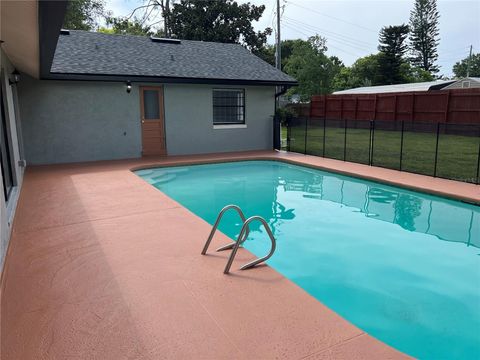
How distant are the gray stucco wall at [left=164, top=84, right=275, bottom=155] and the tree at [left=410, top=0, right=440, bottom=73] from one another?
41.2m

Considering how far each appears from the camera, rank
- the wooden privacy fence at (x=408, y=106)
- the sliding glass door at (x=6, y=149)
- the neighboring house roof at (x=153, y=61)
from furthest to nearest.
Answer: the wooden privacy fence at (x=408, y=106) < the neighboring house roof at (x=153, y=61) < the sliding glass door at (x=6, y=149)

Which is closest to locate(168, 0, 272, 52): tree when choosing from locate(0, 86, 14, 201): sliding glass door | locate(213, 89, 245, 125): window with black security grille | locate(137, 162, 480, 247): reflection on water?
locate(213, 89, 245, 125): window with black security grille

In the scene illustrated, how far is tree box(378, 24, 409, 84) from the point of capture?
37.5 m

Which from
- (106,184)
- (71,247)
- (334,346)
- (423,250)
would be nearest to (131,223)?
(71,247)

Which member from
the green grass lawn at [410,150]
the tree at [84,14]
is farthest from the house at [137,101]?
the tree at [84,14]

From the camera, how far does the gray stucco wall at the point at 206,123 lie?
11.9 meters

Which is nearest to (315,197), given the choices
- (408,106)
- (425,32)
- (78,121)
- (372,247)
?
(372,247)

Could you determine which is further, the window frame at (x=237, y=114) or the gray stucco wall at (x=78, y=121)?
the window frame at (x=237, y=114)

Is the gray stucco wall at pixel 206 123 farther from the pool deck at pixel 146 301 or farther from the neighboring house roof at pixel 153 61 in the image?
the pool deck at pixel 146 301

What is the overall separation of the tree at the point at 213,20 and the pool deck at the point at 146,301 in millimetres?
23994

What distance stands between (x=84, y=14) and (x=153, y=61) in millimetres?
17282

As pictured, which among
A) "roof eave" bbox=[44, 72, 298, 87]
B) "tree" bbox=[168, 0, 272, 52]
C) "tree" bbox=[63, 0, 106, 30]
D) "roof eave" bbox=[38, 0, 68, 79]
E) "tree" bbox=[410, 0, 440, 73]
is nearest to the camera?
"roof eave" bbox=[38, 0, 68, 79]

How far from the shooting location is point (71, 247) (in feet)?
14.3

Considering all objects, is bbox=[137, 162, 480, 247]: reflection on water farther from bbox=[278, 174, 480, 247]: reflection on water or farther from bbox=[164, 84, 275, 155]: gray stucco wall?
bbox=[164, 84, 275, 155]: gray stucco wall
